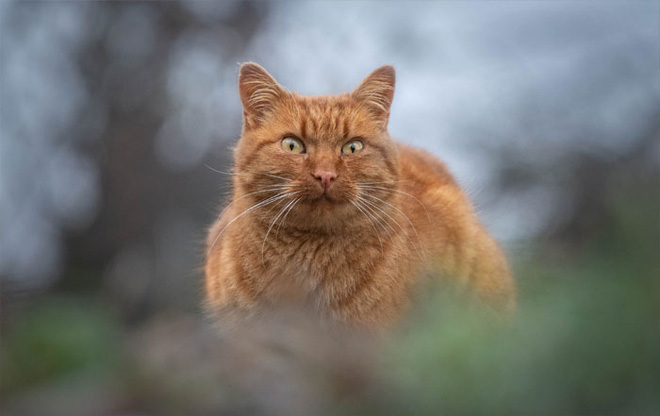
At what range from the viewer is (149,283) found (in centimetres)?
546

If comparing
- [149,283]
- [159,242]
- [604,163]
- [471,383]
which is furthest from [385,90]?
[159,242]

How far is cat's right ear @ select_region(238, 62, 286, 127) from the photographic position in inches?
129

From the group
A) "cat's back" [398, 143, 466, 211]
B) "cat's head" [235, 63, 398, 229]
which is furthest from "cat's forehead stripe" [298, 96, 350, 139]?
"cat's back" [398, 143, 466, 211]

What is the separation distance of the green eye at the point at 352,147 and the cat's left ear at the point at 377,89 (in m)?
0.25

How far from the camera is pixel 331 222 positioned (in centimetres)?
311

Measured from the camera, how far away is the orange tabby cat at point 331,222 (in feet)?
9.90

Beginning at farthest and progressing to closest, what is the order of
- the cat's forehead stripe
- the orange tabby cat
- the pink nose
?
the cat's forehead stripe → the orange tabby cat → the pink nose

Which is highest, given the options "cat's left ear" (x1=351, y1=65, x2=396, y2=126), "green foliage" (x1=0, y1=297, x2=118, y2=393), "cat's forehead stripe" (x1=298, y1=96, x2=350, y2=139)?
"cat's left ear" (x1=351, y1=65, x2=396, y2=126)

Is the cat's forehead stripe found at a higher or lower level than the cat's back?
higher

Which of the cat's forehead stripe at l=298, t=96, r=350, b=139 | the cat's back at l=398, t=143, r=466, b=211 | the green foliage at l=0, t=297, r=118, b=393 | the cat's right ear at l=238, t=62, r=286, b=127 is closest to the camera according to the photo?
the green foliage at l=0, t=297, r=118, b=393

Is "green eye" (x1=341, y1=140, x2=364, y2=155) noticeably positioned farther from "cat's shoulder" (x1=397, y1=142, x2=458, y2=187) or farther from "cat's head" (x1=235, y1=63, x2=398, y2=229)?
"cat's shoulder" (x1=397, y1=142, x2=458, y2=187)

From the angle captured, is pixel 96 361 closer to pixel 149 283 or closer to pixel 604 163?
pixel 604 163

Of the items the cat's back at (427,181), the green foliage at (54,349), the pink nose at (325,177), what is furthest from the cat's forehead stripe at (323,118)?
the green foliage at (54,349)

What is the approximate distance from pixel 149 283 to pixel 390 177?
10.2 ft
